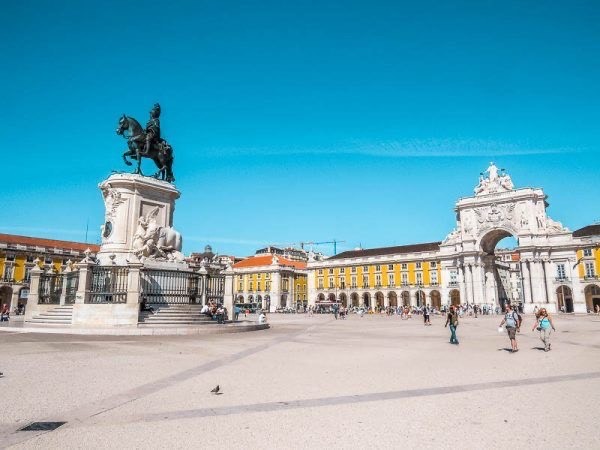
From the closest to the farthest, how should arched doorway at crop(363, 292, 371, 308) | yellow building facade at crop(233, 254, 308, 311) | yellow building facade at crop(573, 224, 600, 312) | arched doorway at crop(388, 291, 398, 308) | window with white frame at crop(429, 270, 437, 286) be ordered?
yellow building facade at crop(573, 224, 600, 312) → window with white frame at crop(429, 270, 437, 286) → arched doorway at crop(388, 291, 398, 308) → arched doorway at crop(363, 292, 371, 308) → yellow building facade at crop(233, 254, 308, 311)

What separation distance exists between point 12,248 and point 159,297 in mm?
49847

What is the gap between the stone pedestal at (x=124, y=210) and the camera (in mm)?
21078

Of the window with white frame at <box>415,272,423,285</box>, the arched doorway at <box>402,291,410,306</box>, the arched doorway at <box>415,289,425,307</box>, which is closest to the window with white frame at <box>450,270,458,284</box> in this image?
the window with white frame at <box>415,272,423,285</box>

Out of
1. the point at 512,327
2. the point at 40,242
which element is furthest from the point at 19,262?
the point at 512,327

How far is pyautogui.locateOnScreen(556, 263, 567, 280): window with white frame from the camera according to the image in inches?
2504

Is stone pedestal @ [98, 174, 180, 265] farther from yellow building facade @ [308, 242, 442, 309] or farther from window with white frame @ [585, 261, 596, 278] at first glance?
window with white frame @ [585, 261, 596, 278]

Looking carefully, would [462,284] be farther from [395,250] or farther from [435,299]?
[395,250]

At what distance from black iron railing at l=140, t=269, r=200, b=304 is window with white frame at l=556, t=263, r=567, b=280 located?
60543mm

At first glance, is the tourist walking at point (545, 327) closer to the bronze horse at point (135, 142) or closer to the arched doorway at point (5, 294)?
the bronze horse at point (135, 142)

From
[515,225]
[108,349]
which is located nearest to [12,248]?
[108,349]

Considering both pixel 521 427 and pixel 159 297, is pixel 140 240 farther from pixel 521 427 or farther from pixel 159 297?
pixel 521 427

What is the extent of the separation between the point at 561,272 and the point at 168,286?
62.3 m

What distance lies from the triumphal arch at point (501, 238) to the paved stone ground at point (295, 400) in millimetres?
59844

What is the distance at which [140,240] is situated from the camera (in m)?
21.2
